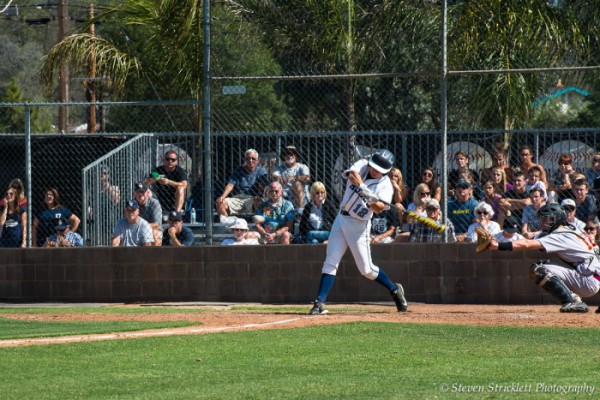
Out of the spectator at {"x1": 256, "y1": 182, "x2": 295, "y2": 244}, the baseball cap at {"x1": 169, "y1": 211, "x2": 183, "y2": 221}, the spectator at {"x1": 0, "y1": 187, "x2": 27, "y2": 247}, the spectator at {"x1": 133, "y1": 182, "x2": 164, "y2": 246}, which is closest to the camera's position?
the spectator at {"x1": 256, "y1": 182, "x2": 295, "y2": 244}

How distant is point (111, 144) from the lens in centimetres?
1611

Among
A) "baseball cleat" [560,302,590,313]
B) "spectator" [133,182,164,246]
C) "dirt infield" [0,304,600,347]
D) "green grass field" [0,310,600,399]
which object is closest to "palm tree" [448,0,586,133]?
"dirt infield" [0,304,600,347]

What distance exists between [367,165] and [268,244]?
10.2 ft

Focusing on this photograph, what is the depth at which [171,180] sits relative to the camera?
49.6ft

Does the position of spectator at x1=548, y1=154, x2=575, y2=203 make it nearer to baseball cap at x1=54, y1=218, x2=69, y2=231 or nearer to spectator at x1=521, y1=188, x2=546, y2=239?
spectator at x1=521, y1=188, x2=546, y2=239

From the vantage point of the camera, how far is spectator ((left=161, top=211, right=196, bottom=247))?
1515cm

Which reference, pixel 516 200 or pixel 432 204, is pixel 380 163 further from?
pixel 516 200

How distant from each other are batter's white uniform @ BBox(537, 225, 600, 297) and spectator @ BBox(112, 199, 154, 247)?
5714mm

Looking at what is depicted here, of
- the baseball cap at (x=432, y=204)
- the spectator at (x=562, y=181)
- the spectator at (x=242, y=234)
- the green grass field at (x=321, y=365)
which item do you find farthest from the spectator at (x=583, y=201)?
the spectator at (x=242, y=234)

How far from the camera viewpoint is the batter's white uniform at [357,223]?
12.2 m

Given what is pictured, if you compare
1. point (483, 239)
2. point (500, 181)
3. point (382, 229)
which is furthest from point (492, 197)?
point (483, 239)

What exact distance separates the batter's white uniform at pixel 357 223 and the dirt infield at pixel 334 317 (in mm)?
598

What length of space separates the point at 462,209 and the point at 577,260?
244 cm

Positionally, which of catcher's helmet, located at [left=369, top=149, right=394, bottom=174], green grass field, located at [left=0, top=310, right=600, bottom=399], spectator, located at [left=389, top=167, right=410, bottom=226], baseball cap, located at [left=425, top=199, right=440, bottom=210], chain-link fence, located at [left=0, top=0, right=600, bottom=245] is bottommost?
green grass field, located at [left=0, top=310, right=600, bottom=399]
